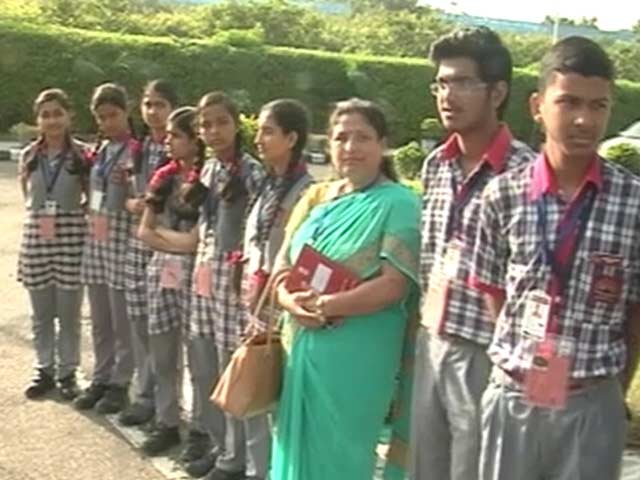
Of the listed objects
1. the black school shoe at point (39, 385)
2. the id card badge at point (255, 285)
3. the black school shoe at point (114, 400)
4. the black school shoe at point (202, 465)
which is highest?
the id card badge at point (255, 285)

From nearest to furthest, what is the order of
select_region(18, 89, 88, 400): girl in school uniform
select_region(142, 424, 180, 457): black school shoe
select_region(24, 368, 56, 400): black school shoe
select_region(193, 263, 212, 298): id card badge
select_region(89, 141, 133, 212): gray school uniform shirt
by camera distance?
select_region(193, 263, 212, 298): id card badge < select_region(142, 424, 180, 457): black school shoe < select_region(89, 141, 133, 212): gray school uniform shirt < select_region(18, 89, 88, 400): girl in school uniform < select_region(24, 368, 56, 400): black school shoe

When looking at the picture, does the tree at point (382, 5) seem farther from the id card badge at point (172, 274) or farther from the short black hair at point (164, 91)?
the id card badge at point (172, 274)

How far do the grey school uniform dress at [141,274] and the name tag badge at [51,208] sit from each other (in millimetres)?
526

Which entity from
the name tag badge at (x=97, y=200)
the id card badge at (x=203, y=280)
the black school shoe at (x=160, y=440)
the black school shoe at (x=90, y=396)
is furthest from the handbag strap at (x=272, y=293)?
the black school shoe at (x=90, y=396)

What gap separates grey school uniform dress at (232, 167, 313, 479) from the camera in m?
4.48

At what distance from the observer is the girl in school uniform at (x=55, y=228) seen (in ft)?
19.8

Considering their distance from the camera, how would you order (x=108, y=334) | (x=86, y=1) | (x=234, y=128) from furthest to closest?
(x=86, y=1)
(x=108, y=334)
(x=234, y=128)

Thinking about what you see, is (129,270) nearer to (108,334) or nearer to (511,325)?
(108,334)

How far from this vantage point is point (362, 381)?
148 inches

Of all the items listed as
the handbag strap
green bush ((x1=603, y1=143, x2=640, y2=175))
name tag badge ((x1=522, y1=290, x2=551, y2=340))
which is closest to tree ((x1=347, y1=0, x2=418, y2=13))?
green bush ((x1=603, y1=143, x2=640, y2=175))

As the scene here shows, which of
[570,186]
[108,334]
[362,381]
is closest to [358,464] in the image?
[362,381]

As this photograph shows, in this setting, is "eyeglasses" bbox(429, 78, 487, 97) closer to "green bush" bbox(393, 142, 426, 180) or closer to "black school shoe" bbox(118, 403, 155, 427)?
"black school shoe" bbox(118, 403, 155, 427)

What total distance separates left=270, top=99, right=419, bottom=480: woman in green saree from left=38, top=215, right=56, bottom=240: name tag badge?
2510 mm

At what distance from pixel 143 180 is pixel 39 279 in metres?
0.92
